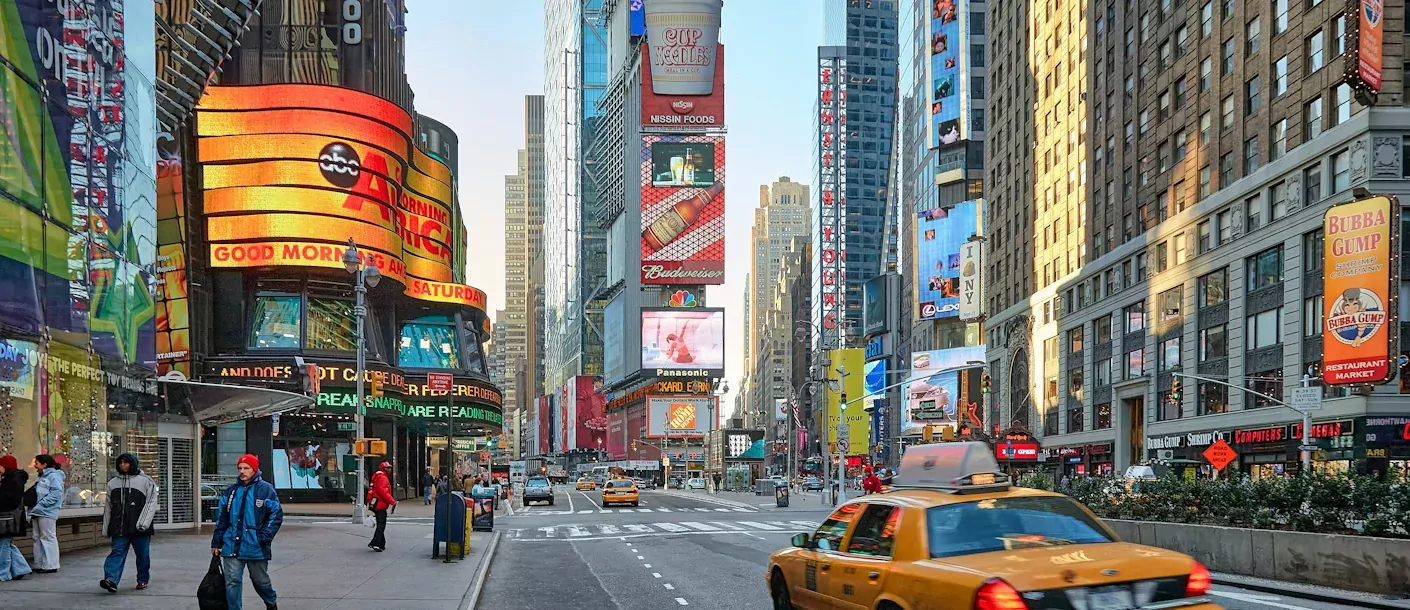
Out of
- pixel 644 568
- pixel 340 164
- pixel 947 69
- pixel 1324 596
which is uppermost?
pixel 947 69

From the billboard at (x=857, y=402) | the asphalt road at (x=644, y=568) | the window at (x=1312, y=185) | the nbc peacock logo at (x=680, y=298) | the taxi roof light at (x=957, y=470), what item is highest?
the window at (x=1312, y=185)

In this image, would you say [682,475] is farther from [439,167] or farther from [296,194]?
[296,194]


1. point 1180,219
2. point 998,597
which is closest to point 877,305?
point 1180,219

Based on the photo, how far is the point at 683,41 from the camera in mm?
193500

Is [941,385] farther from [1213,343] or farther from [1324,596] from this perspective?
[1324,596]

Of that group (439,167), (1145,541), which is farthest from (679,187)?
(1145,541)

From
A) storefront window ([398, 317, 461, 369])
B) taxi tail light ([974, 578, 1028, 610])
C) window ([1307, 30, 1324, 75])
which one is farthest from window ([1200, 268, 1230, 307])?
taxi tail light ([974, 578, 1028, 610])

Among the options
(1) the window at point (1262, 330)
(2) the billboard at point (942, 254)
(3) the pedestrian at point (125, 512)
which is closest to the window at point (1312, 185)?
(1) the window at point (1262, 330)

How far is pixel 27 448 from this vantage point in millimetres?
20422

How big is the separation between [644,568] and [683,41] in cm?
17700

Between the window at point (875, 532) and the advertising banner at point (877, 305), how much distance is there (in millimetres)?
163975

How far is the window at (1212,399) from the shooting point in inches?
2247

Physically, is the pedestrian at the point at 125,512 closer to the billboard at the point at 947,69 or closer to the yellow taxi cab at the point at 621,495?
the yellow taxi cab at the point at 621,495

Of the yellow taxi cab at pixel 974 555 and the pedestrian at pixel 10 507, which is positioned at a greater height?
the yellow taxi cab at pixel 974 555
